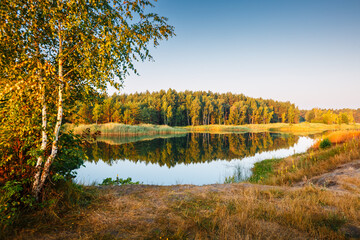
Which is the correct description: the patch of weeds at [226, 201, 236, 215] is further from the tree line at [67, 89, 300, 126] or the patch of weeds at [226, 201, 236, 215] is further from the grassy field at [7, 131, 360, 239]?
the tree line at [67, 89, 300, 126]

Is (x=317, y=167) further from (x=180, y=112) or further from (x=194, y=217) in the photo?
(x=180, y=112)

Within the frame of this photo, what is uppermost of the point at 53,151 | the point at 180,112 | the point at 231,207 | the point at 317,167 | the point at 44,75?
the point at 180,112

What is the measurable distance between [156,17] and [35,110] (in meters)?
3.44

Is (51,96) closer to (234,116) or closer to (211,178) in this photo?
(211,178)

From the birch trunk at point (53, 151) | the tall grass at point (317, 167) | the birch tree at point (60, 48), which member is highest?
the birch tree at point (60, 48)

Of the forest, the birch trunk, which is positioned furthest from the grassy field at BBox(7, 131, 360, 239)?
the forest

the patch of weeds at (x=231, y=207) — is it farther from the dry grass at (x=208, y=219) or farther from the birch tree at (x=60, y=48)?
the birch tree at (x=60, y=48)

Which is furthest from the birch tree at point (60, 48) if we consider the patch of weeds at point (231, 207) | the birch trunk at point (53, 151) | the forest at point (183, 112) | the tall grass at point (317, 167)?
the forest at point (183, 112)

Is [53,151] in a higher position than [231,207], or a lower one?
higher

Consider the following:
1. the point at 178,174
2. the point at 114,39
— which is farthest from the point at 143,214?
the point at 178,174

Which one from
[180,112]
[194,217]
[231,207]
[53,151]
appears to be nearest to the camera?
[53,151]

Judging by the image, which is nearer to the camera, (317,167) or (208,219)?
(208,219)

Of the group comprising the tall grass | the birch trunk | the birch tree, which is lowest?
the tall grass

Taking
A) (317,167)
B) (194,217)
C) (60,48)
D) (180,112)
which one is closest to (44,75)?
(60,48)
